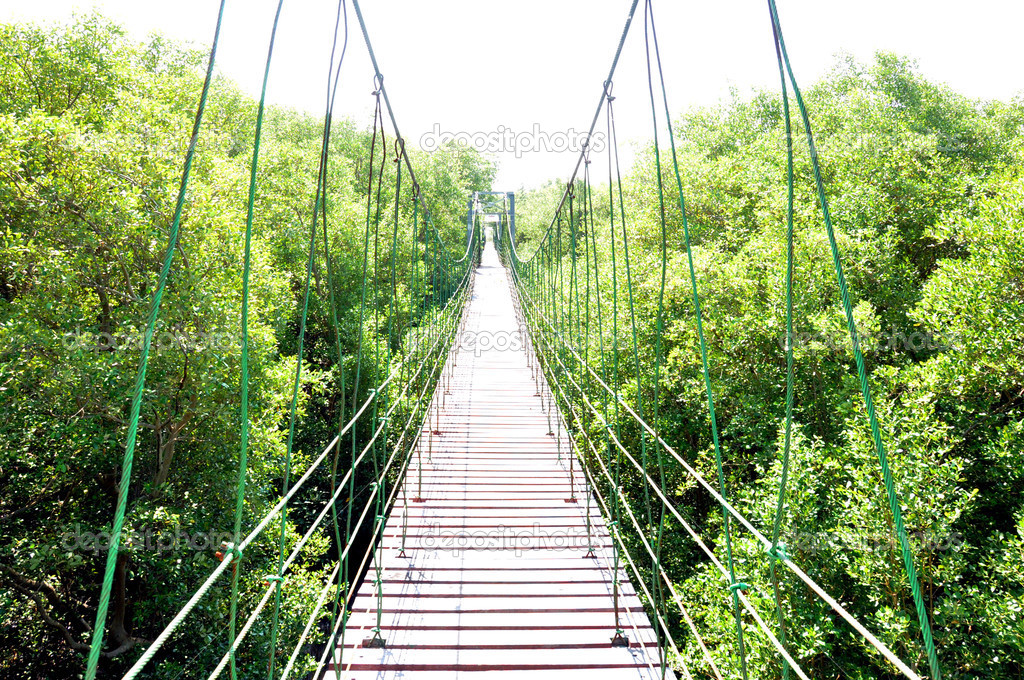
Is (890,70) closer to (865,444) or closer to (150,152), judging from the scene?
(865,444)

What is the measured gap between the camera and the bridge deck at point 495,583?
1.74 meters

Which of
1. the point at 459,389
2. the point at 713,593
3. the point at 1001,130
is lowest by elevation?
the point at 713,593

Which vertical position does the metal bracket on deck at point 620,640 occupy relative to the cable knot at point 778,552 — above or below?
below

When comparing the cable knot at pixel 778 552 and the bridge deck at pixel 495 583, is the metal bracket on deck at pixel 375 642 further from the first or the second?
the cable knot at pixel 778 552

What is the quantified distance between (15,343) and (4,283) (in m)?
1.49

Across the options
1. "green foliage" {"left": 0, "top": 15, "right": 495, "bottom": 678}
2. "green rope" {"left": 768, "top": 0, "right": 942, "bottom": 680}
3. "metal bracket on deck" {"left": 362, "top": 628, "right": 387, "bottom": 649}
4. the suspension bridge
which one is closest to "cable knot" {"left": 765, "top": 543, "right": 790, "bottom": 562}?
the suspension bridge

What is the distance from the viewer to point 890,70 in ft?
35.6

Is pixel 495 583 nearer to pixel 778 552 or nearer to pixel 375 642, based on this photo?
pixel 375 642

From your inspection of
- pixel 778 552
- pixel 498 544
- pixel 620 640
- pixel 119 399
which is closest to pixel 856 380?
pixel 498 544

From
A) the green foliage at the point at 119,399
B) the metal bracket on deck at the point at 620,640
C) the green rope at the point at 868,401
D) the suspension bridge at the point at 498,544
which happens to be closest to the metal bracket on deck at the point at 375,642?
the suspension bridge at the point at 498,544

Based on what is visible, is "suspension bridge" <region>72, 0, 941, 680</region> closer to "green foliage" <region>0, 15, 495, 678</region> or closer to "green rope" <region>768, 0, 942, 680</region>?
"green rope" <region>768, 0, 942, 680</region>

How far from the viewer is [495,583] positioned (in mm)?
2160

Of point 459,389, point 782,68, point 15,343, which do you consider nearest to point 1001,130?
point 459,389

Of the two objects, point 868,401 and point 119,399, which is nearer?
point 868,401
